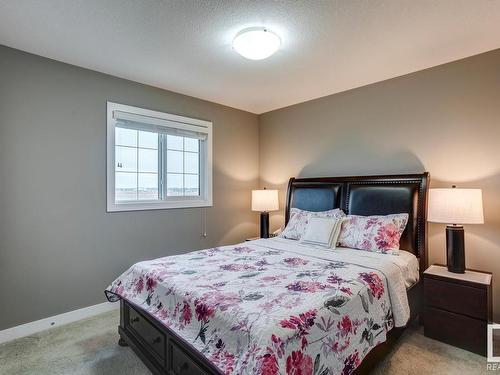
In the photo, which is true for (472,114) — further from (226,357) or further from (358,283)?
(226,357)

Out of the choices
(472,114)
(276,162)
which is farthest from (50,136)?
(472,114)

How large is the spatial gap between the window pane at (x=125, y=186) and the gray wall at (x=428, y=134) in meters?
2.14

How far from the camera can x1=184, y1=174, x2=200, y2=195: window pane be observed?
12.2 ft

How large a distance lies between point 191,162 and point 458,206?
293 centimetres

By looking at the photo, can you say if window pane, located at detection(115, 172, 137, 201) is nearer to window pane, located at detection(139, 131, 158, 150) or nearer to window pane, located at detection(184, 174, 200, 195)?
window pane, located at detection(139, 131, 158, 150)

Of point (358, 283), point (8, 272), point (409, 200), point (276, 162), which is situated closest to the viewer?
point (358, 283)

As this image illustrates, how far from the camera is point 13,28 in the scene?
211cm

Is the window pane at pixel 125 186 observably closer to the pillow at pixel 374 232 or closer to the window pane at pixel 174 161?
the window pane at pixel 174 161

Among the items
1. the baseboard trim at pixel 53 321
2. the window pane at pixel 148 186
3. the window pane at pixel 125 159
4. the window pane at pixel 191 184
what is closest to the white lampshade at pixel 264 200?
the window pane at pixel 191 184

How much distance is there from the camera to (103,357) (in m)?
2.12

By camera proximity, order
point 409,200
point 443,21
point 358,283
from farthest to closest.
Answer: point 409,200
point 443,21
point 358,283

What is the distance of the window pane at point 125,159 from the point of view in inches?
121

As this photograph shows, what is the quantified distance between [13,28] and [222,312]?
254 centimetres

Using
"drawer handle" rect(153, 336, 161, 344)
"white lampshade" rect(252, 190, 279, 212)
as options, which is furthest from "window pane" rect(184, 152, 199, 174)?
"drawer handle" rect(153, 336, 161, 344)
